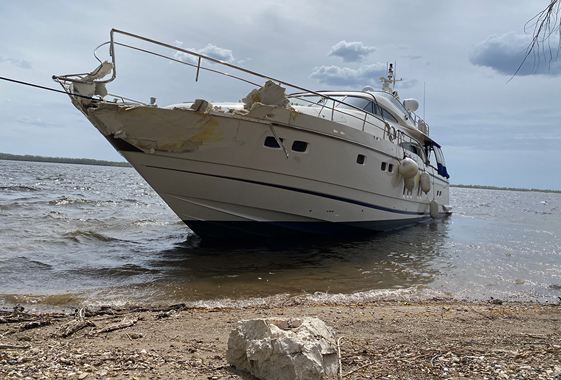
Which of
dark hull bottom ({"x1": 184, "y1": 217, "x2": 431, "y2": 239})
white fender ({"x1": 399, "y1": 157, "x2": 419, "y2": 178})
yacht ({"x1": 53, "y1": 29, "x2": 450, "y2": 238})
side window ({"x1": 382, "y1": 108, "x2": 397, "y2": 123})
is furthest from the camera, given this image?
side window ({"x1": 382, "y1": 108, "x2": 397, "y2": 123})

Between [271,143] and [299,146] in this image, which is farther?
[299,146]

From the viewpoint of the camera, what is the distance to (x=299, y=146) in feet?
26.1

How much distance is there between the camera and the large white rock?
2.18 meters

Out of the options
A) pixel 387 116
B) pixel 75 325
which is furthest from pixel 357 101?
pixel 75 325

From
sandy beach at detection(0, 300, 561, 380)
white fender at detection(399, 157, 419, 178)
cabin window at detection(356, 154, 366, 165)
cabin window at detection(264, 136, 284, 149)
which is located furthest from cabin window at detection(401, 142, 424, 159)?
sandy beach at detection(0, 300, 561, 380)

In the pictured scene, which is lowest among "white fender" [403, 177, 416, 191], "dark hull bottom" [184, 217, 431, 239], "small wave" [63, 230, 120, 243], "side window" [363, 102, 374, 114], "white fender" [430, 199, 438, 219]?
"small wave" [63, 230, 120, 243]

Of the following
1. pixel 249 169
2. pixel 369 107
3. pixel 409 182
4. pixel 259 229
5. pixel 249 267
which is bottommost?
pixel 249 267

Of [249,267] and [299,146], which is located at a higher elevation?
[299,146]

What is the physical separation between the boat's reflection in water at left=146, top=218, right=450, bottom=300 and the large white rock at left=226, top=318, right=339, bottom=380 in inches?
118

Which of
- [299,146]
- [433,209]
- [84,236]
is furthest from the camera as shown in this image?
[433,209]

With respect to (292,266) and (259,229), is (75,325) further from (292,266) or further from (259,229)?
(259,229)

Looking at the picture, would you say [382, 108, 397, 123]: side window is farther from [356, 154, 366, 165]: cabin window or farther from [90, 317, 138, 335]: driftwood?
[90, 317, 138, 335]: driftwood

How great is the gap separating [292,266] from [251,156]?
91.6 inches

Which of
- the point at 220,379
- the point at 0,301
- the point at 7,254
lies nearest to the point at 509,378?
the point at 220,379
